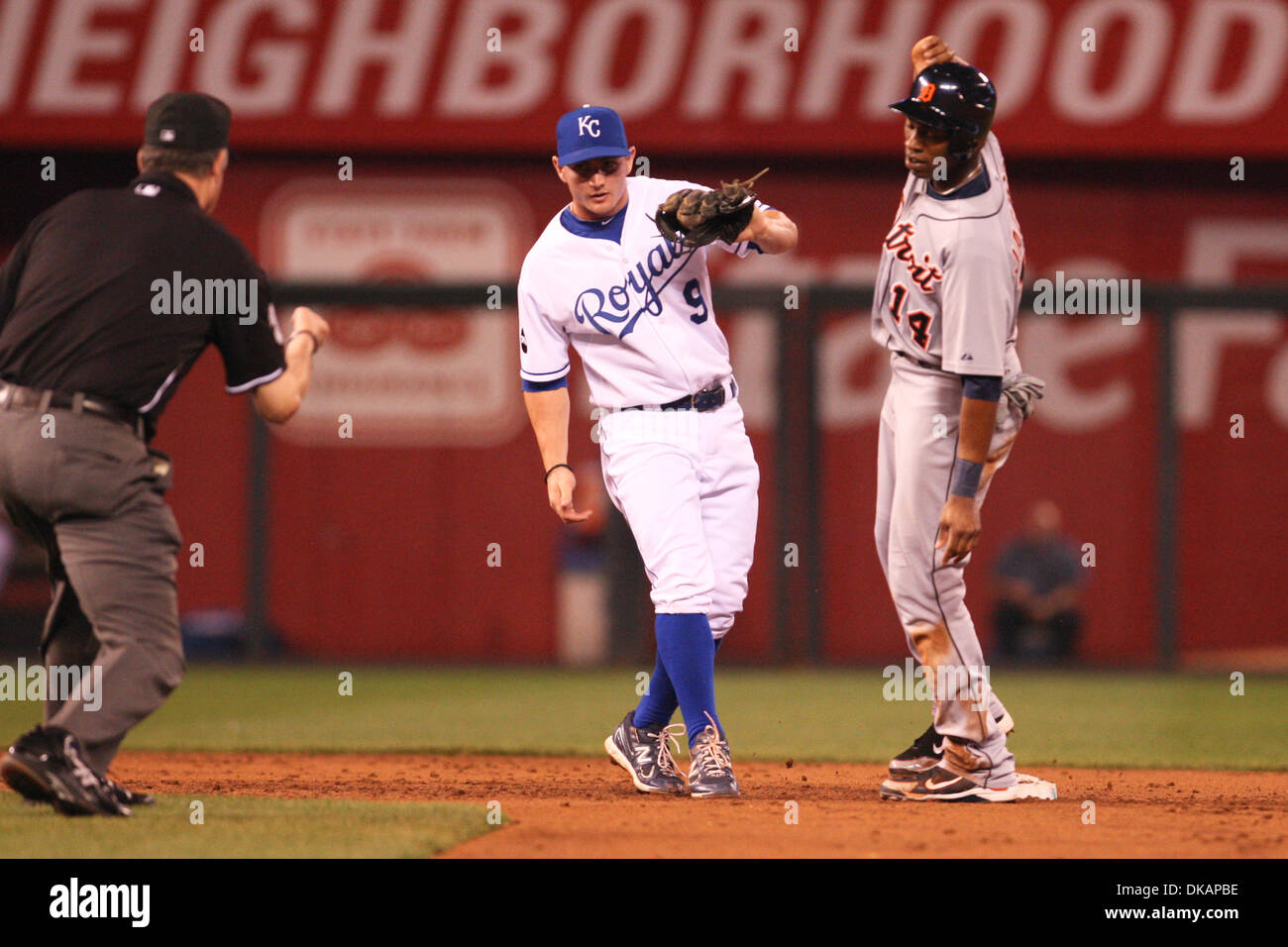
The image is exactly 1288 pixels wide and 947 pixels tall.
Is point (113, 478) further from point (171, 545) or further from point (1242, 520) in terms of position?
point (1242, 520)

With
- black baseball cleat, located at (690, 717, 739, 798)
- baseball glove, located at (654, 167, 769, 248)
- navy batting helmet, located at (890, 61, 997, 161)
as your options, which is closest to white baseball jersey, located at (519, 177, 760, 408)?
baseball glove, located at (654, 167, 769, 248)

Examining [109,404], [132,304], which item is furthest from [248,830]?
[132,304]

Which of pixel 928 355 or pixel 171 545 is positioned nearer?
pixel 171 545

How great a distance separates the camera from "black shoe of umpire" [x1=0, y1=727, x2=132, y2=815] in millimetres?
4234

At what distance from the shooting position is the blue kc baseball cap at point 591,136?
17.0 feet

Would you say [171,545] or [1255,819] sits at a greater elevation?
[171,545]

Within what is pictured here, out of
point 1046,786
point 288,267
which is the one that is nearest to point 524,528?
point 288,267

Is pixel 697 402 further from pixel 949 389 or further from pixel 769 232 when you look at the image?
pixel 949 389

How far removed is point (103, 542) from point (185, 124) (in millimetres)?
1115

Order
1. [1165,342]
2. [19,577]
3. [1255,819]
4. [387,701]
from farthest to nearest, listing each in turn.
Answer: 1. [19,577]
2. [1165,342]
3. [387,701]
4. [1255,819]

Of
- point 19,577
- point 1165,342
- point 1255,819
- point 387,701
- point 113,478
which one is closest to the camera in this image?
point 113,478

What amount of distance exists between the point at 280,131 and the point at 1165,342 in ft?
22.3

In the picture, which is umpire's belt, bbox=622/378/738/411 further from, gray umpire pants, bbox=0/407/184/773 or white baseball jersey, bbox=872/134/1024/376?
gray umpire pants, bbox=0/407/184/773

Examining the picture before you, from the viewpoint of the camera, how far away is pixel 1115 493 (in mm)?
13812
